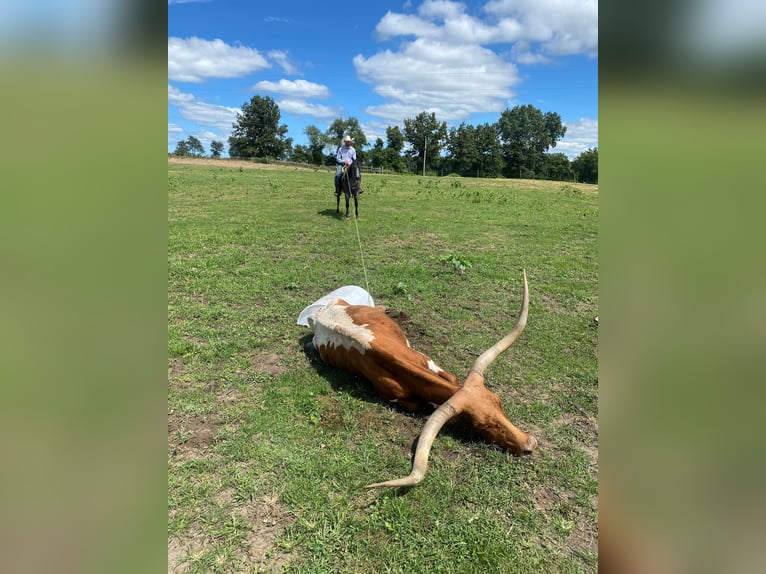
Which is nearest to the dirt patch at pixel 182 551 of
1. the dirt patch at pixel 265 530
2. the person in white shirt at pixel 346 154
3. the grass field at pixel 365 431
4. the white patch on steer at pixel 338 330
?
the grass field at pixel 365 431

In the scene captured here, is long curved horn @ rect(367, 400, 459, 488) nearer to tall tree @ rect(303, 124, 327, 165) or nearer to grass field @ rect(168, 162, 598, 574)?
grass field @ rect(168, 162, 598, 574)

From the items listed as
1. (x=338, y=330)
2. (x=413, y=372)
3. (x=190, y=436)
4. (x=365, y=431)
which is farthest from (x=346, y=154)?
(x=190, y=436)

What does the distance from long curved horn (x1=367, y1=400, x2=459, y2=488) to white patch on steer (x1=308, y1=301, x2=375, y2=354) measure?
1.06 meters

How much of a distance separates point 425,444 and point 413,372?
2.80 ft

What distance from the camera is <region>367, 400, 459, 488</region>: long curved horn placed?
2.84m

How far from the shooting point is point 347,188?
13.5 meters

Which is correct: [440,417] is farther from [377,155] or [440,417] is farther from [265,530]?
[377,155]

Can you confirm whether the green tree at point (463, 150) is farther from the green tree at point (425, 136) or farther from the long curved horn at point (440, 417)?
the long curved horn at point (440, 417)

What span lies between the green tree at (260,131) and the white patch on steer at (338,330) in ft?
245

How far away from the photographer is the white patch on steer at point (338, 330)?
424cm
